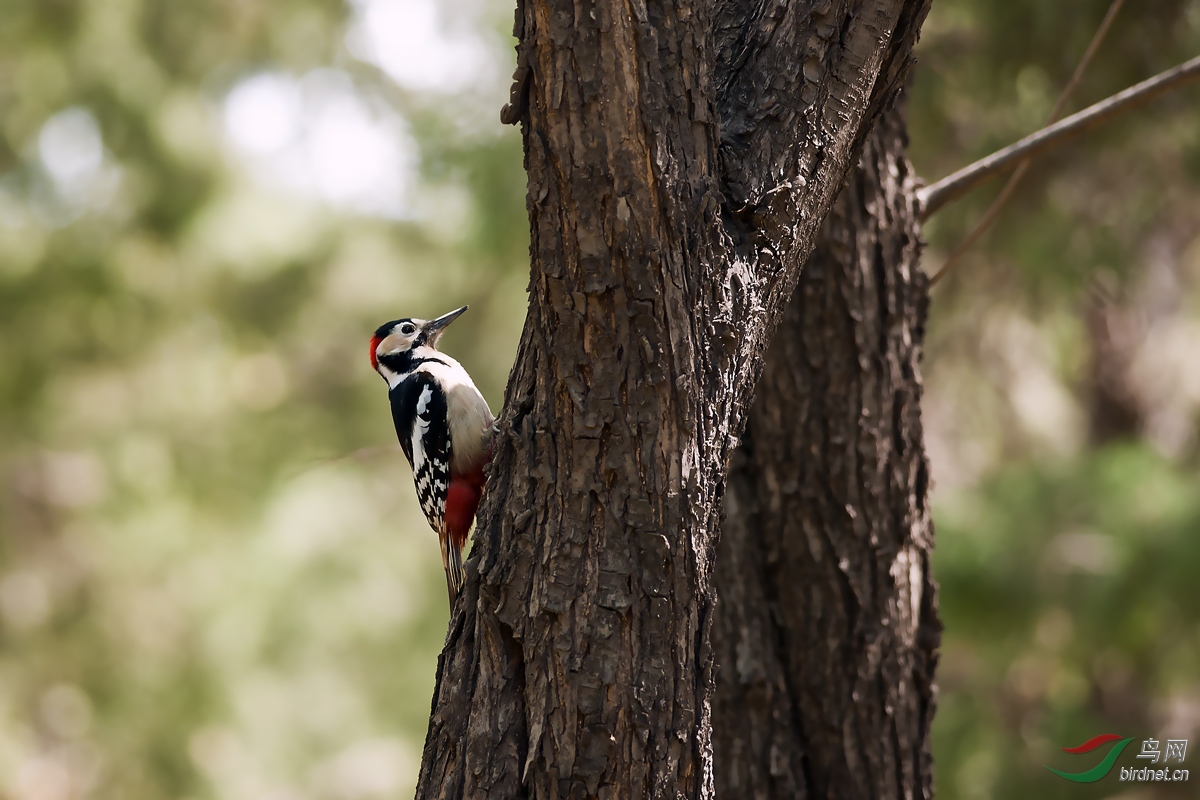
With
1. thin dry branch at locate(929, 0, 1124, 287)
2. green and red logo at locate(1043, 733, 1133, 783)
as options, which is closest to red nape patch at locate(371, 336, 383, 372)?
thin dry branch at locate(929, 0, 1124, 287)

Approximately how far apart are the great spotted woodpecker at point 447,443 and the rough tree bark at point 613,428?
114 centimetres

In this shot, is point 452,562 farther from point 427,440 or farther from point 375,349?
point 375,349

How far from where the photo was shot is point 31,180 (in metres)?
6.97

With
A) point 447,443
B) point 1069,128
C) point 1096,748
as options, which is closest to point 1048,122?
point 1069,128

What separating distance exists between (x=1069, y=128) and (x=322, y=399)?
7250 mm

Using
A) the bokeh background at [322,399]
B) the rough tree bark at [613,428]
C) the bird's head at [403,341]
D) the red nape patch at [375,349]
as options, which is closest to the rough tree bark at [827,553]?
the rough tree bark at [613,428]

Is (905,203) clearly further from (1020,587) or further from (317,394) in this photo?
(317,394)

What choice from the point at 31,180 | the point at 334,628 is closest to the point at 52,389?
the point at 31,180

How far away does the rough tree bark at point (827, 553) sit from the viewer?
229cm

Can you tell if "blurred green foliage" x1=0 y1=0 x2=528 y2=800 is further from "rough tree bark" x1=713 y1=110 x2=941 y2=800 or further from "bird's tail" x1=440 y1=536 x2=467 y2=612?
"rough tree bark" x1=713 y1=110 x2=941 y2=800

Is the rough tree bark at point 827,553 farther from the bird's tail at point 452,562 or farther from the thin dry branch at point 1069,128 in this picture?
the bird's tail at point 452,562

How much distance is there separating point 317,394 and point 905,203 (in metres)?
7.03

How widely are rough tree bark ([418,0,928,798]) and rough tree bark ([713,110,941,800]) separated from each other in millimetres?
751

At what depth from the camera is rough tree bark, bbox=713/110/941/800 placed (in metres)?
2.29
